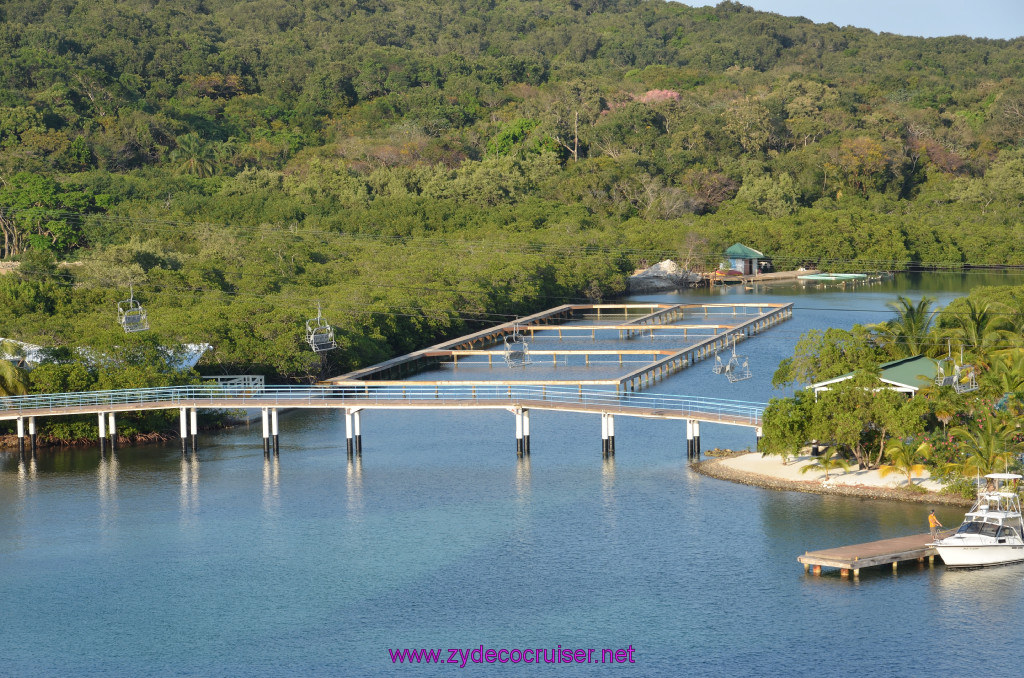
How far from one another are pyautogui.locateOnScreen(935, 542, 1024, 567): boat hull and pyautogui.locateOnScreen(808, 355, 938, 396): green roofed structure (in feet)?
34.1

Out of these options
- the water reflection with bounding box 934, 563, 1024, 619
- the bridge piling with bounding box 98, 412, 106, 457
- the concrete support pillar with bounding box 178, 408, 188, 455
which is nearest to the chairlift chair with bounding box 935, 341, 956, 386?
the water reflection with bounding box 934, 563, 1024, 619

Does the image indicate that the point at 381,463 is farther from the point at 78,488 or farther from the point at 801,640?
the point at 801,640

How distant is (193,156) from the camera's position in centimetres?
15075

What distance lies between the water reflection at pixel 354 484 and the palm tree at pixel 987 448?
65.5ft

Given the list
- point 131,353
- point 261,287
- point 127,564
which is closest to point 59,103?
point 261,287

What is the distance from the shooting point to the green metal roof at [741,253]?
4963 inches

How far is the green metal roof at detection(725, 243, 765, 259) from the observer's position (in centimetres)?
12606

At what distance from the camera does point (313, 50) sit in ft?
651

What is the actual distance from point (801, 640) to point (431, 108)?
147183 millimetres

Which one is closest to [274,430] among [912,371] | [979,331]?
[912,371]

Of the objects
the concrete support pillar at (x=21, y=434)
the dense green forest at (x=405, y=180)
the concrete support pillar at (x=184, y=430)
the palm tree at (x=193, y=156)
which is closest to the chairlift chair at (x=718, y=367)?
the dense green forest at (x=405, y=180)

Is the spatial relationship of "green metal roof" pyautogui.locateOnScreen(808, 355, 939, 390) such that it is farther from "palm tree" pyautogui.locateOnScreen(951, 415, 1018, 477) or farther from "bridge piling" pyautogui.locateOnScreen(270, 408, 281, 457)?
"bridge piling" pyautogui.locateOnScreen(270, 408, 281, 457)

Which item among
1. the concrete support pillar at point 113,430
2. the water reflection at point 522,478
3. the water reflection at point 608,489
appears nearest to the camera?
the water reflection at point 608,489

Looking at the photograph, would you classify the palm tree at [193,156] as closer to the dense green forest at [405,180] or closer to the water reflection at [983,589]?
the dense green forest at [405,180]
